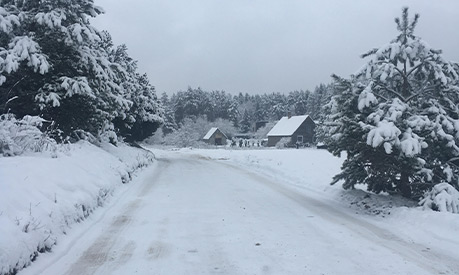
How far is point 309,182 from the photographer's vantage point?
52.1 feet

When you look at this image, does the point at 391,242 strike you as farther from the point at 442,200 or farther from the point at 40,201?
the point at 40,201

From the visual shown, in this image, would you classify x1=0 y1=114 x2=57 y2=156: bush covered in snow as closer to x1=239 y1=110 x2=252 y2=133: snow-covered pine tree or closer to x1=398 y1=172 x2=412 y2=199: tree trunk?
x1=398 y1=172 x2=412 y2=199: tree trunk

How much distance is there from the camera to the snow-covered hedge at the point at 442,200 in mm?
8641

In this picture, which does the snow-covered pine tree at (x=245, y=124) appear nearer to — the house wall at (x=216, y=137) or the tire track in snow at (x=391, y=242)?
the house wall at (x=216, y=137)

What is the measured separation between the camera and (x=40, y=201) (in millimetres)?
6871

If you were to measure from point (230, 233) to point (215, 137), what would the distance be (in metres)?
84.8

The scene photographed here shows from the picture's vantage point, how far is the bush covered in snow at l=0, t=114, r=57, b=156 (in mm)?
9422

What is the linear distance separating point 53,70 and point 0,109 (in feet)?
7.34

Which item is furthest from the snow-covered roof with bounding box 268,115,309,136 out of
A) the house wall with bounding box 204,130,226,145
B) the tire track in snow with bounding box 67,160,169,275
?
the tire track in snow with bounding box 67,160,169,275

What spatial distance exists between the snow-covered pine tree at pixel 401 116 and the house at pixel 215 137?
8014 cm

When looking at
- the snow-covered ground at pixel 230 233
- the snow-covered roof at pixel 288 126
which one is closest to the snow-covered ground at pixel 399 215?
the snow-covered ground at pixel 230 233

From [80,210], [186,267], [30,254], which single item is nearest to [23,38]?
[80,210]

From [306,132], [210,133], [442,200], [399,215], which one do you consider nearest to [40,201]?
[399,215]

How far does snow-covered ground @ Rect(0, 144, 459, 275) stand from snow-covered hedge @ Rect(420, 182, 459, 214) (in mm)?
430
